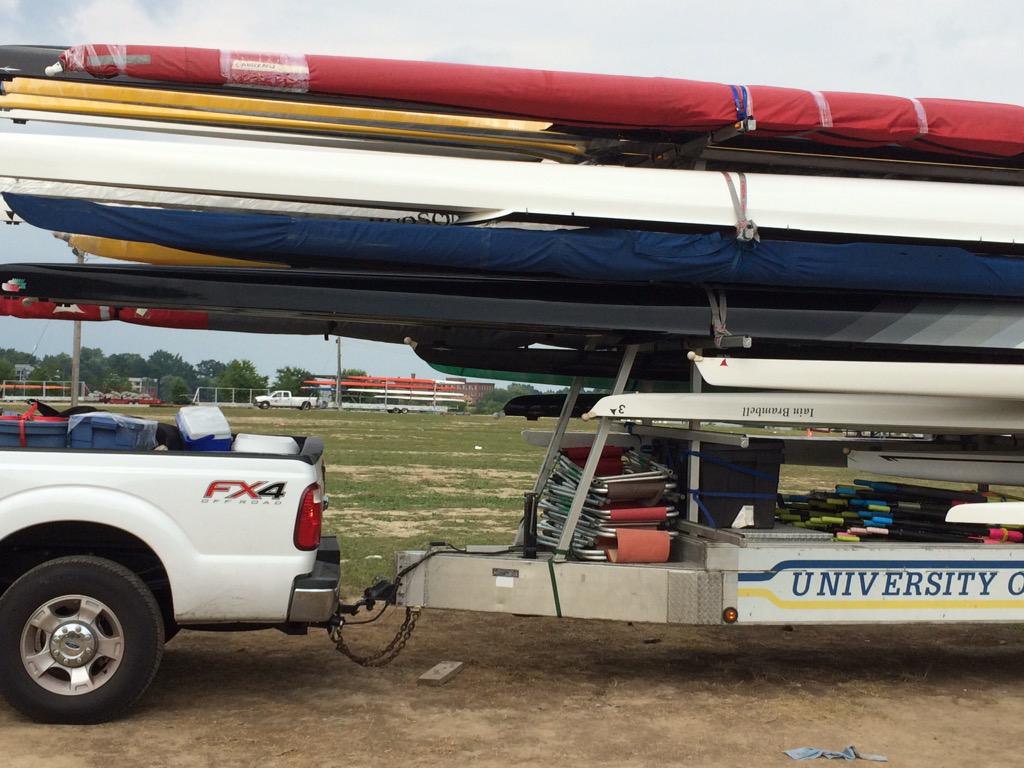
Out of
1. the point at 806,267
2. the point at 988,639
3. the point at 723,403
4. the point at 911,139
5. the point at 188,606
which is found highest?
the point at 911,139

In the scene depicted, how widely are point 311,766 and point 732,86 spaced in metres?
4.44

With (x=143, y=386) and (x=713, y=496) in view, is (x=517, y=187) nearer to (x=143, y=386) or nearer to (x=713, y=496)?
(x=713, y=496)

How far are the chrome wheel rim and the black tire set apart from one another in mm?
12

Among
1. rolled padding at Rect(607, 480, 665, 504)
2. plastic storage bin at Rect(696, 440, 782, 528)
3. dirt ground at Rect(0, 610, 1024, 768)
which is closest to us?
dirt ground at Rect(0, 610, 1024, 768)

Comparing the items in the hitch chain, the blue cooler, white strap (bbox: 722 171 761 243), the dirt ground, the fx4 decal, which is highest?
white strap (bbox: 722 171 761 243)

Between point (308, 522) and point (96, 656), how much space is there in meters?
1.23

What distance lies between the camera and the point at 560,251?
259 inches

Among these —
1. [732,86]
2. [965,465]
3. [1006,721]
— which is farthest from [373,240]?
[1006,721]

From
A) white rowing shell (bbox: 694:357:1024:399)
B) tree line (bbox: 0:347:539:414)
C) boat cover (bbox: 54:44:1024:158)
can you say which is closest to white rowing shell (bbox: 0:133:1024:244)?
boat cover (bbox: 54:44:1024:158)

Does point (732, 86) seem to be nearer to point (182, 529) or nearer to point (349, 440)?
point (182, 529)

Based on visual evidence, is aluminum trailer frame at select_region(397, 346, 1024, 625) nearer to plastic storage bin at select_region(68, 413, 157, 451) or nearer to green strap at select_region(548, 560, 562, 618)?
green strap at select_region(548, 560, 562, 618)

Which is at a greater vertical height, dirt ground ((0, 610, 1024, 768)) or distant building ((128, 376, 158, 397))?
distant building ((128, 376, 158, 397))

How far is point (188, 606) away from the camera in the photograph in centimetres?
590

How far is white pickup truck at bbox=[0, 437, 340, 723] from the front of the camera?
5.75 metres
